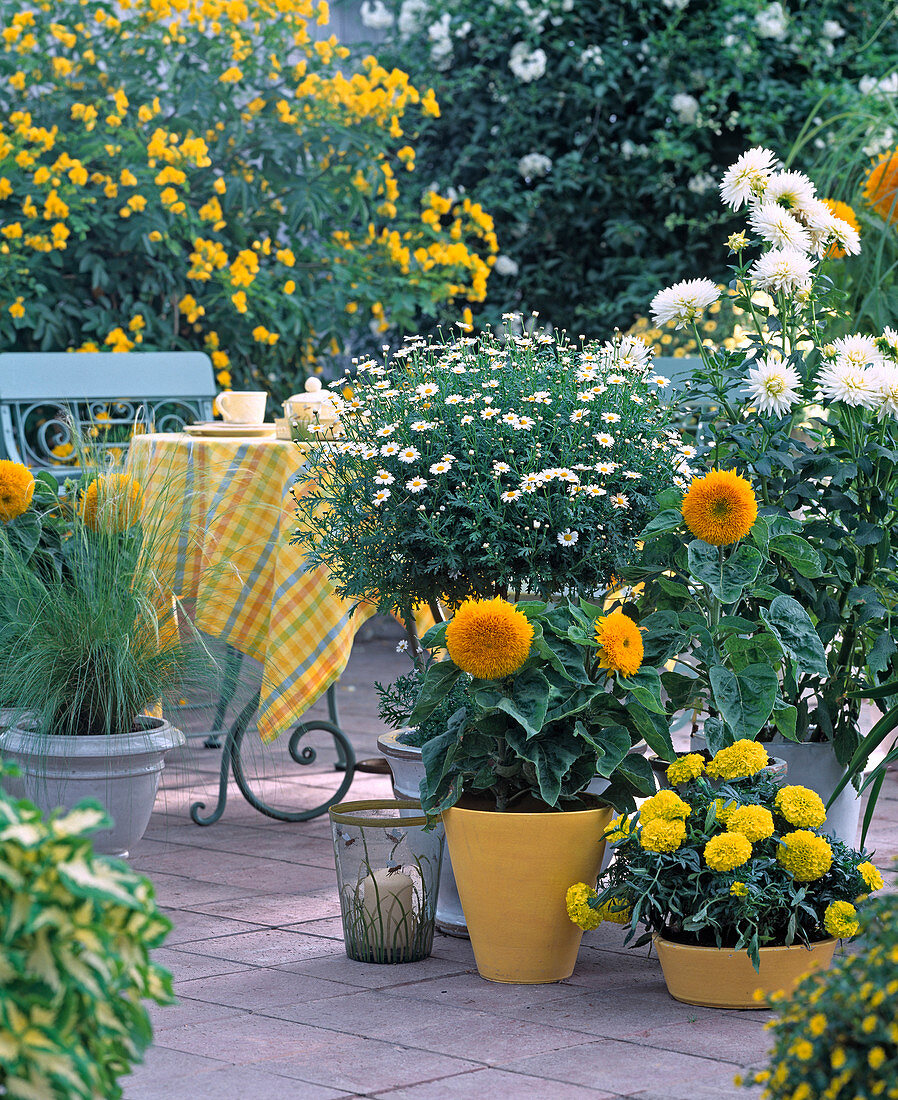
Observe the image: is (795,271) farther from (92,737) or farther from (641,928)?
(92,737)

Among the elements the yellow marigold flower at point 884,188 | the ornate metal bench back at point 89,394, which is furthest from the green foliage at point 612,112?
the ornate metal bench back at point 89,394

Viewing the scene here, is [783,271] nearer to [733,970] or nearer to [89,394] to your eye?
[733,970]

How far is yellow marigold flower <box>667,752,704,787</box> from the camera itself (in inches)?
103

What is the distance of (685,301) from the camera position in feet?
9.84

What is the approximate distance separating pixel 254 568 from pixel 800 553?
4.84ft

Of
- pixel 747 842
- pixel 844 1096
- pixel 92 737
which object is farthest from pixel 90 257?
pixel 844 1096

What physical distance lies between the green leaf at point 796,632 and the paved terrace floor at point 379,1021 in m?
0.64

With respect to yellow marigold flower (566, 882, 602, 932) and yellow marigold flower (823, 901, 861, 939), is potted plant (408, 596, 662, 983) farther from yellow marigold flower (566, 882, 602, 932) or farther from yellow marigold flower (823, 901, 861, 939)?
yellow marigold flower (823, 901, 861, 939)

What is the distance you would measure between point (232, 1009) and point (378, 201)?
194 inches

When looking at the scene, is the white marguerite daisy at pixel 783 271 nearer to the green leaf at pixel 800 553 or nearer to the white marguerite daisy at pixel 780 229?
the white marguerite daisy at pixel 780 229

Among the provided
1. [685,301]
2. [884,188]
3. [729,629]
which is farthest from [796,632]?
[884,188]

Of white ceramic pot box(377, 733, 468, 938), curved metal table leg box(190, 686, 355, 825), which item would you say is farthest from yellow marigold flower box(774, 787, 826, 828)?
curved metal table leg box(190, 686, 355, 825)

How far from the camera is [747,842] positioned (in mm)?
2416

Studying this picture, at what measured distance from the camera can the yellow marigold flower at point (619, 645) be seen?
2.51 metres
